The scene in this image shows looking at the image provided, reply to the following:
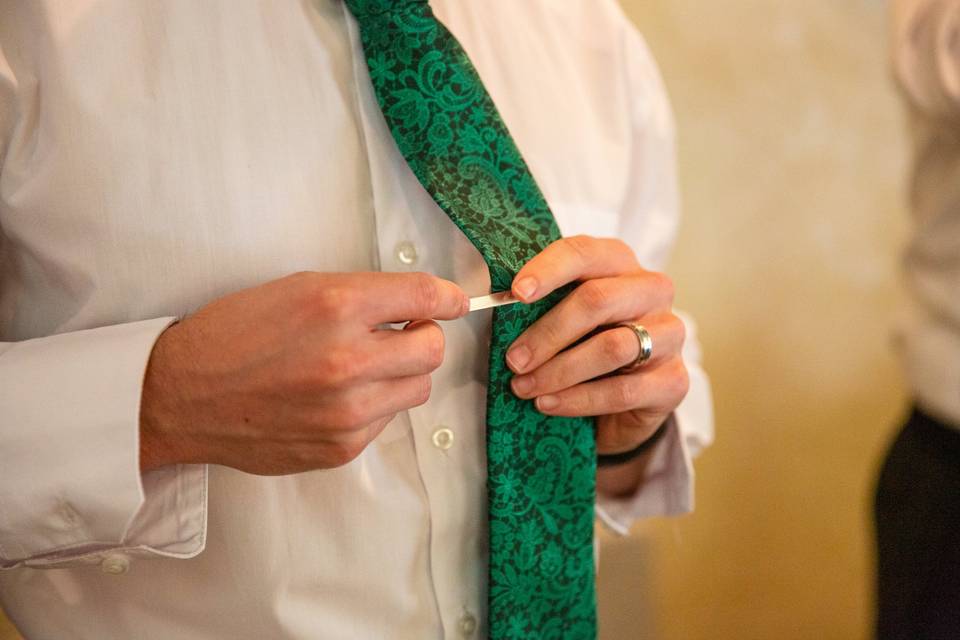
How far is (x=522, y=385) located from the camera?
64 centimetres

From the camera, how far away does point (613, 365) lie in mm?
654

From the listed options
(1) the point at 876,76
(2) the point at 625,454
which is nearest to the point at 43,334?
(2) the point at 625,454

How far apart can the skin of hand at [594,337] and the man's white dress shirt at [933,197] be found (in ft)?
1.37

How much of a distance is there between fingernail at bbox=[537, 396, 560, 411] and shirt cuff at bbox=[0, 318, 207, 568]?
0.98ft

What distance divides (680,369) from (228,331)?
41 centimetres

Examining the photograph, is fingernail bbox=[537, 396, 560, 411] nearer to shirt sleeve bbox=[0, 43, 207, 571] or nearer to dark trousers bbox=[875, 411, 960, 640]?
shirt sleeve bbox=[0, 43, 207, 571]

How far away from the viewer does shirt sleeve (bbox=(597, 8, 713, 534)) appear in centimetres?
84

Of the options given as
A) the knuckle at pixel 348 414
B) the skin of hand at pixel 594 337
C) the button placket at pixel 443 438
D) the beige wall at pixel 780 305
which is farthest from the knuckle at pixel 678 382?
the beige wall at pixel 780 305

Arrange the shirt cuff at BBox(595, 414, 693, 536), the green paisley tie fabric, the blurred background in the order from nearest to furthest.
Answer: the green paisley tie fabric, the shirt cuff at BBox(595, 414, 693, 536), the blurred background

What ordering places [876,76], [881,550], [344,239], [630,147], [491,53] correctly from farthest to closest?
[876,76]
[881,550]
[630,147]
[491,53]
[344,239]

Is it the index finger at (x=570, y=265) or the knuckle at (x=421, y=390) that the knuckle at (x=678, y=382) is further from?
the knuckle at (x=421, y=390)

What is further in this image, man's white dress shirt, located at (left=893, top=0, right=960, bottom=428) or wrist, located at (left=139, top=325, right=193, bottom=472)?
man's white dress shirt, located at (left=893, top=0, right=960, bottom=428)

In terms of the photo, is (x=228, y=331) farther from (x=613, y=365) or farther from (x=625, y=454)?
(x=625, y=454)

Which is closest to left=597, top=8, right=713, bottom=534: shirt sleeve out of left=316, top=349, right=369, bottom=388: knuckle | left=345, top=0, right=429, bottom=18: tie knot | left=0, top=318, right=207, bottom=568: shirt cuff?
left=345, top=0, right=429, bottom=18: tie knot
